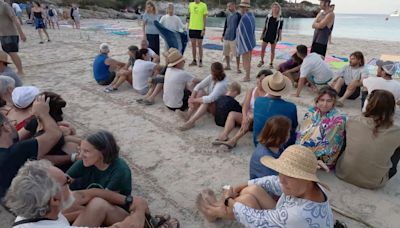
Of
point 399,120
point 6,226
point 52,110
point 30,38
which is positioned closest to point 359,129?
point 399,120

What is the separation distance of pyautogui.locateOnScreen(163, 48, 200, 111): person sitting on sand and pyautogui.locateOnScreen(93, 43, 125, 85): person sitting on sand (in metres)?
1.74

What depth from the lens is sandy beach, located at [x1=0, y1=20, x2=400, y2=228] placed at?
2.82m

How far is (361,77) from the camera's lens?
16.6 feet

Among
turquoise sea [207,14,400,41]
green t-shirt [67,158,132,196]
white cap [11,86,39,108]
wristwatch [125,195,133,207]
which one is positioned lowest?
turquoise sea [207,14,400,41]

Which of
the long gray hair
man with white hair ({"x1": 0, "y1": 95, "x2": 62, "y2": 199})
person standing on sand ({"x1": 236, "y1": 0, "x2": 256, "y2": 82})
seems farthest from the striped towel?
the long gray hair

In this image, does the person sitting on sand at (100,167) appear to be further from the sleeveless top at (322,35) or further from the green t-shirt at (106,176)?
the sleeveless top at (322,35)

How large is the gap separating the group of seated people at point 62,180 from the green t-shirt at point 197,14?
5.01 m

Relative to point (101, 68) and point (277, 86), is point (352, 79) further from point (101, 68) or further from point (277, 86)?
point (101, 68)

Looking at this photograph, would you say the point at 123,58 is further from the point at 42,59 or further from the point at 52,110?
the point at 52,110

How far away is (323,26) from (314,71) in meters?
0.97

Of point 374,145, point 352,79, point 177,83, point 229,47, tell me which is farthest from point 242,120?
point 229,47

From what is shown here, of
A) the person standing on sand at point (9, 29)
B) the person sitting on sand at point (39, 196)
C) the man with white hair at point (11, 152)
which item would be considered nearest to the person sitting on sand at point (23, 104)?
the man with white hair at point (11, 152)

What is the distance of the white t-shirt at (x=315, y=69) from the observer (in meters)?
5.28

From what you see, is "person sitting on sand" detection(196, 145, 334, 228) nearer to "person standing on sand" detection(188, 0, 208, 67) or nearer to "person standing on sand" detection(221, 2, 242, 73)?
"person standing on sand" detection(221, 2, 242, 73)
